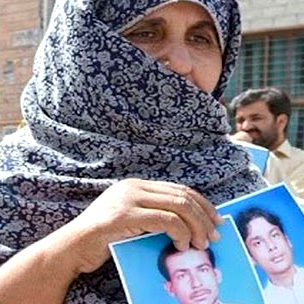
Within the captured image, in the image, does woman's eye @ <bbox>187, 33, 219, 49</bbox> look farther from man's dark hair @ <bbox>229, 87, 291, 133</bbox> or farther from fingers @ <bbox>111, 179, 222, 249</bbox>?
man's dark hair @ <bbox>229, 87, 291, 133</bbox>

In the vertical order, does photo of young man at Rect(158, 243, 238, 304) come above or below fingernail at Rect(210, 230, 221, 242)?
below

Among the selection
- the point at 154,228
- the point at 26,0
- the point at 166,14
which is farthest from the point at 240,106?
the point at 26,0

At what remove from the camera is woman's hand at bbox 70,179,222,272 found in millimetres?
923

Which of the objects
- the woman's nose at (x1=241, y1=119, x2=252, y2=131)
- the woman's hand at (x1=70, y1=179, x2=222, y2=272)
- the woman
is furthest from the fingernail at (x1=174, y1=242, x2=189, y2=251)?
the woman's nose at (x1=241, y1=119, x2=252, y2=131)

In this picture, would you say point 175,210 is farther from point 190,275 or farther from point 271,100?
point 271,100

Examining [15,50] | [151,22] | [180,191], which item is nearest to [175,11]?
[151,22]

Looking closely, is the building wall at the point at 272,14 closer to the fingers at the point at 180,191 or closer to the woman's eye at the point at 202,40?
the woman's eye at the point at 202,40

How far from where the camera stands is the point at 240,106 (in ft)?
12.5

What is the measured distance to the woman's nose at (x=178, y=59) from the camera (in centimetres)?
113

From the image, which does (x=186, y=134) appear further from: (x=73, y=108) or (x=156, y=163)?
(x=73, y=108)

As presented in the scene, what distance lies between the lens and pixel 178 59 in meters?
1.13

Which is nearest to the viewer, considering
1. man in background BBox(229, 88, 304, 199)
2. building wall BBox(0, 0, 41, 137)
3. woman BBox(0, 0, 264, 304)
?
woman BBox(0, 0, 264, 304)

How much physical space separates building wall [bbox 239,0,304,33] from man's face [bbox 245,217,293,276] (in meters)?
5.67

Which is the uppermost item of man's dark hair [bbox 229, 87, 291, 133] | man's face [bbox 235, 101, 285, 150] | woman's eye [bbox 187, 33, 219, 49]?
man's dark hair [bbox 229, 87, 291, 133]
